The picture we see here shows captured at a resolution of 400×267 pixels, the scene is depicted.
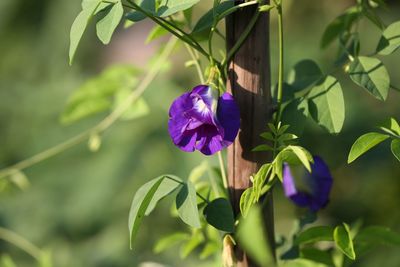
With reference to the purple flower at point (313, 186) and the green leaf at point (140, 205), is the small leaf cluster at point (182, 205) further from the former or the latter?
the purple flower at point (313, 186)

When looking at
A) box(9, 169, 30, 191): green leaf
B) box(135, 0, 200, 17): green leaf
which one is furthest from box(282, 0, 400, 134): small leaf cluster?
box(9, 169, 30, 191): green leaf

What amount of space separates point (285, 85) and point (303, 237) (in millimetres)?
208

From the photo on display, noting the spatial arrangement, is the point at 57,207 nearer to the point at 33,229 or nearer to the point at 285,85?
the point at 33,229

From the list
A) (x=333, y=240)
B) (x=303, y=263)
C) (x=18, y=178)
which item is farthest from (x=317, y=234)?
(x=18, y=178)

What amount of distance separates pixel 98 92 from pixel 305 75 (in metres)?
0.53

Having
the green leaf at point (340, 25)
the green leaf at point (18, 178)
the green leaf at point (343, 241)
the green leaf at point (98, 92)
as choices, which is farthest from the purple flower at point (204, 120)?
the green leaf at point (18, 178)

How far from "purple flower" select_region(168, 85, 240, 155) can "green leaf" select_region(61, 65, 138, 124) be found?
1.95ft

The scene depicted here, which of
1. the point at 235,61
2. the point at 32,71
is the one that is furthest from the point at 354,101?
the point at 235,61

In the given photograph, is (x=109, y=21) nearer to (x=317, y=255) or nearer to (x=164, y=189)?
(x=164, y=189)

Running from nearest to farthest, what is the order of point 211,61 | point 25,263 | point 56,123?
point 211,61, point 25,263, point 56,123

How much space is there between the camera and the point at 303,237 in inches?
44.6

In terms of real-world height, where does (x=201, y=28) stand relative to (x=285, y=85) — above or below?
above

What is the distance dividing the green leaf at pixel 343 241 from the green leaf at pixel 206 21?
304 millimetres

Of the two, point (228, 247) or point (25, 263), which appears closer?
point (228, 247)
